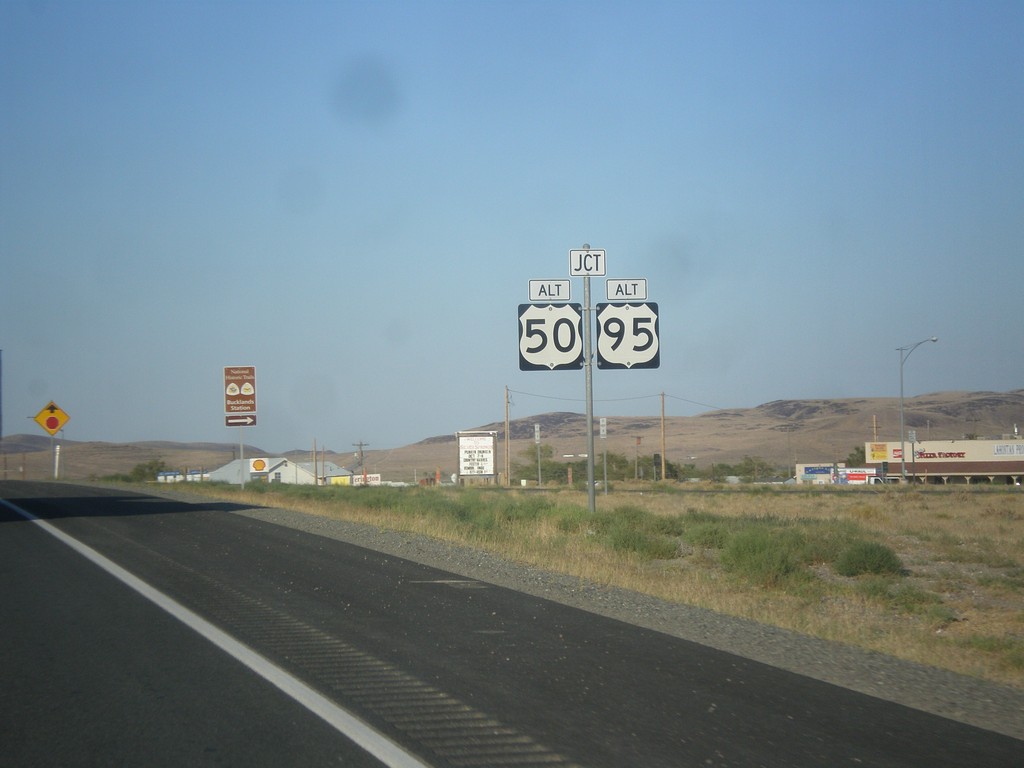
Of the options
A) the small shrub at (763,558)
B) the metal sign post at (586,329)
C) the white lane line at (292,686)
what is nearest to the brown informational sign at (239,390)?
the metal sign post at (586,329)

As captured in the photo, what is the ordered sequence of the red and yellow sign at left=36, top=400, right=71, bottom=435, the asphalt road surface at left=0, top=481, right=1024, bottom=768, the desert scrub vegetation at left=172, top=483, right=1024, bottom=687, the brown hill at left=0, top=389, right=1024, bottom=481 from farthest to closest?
the brown hill at left=0, top=389, right=1024, bottom=481, the red and yellow sign at left=36, top=400, right=71, bottom=435, the desert scrub vegetation at left=172, top=483, right=1024, bottom=687, the asphalt road surface at left=0, top=481, right=1024, bottom=768

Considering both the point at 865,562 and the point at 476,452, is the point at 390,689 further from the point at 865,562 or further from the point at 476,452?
the point at 476,452

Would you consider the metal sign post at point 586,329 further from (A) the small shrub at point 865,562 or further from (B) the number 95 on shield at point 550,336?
(A) the small shrub at point 865,562

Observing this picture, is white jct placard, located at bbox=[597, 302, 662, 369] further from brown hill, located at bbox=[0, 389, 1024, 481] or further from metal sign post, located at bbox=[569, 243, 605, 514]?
brown hill, located at bbox=[0, 389, 1024, 481]

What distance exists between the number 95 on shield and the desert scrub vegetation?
157 inches

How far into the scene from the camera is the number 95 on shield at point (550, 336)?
71.2 ft

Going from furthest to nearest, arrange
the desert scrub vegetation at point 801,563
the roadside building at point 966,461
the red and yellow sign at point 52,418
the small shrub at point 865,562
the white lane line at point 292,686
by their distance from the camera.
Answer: the roadside building at point 966,461, the red and yellow sign at point 52,418, the small shrub at point 865,562, the desert scrub vegetation at point 801,563, the white lane line at point 292,686

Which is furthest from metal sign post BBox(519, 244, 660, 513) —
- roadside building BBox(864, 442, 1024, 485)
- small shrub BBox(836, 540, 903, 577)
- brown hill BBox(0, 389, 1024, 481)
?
brown hill BBox(0, 389, 1024, 481)

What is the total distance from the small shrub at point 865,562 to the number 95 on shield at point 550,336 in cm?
715

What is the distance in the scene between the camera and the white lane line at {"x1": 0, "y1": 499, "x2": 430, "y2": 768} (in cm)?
587

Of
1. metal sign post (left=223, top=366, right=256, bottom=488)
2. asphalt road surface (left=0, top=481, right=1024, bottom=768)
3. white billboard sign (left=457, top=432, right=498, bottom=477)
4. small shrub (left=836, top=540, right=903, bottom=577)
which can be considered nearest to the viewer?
asphalt road surface (left=0, top=481, right=1024, bottom=768)

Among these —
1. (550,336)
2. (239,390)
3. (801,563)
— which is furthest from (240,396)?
(801,563)

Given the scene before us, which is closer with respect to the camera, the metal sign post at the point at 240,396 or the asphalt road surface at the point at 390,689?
the asphalt road surface at the point at 390,689

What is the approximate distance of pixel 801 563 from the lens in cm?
1980
